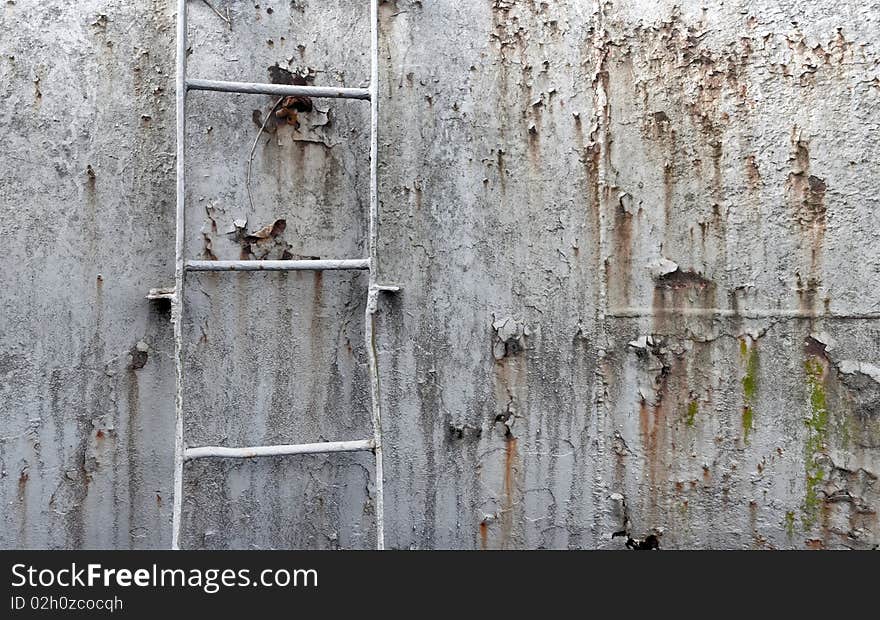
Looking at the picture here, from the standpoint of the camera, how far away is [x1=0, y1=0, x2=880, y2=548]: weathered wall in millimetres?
1768

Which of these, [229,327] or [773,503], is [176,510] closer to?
[229,327]

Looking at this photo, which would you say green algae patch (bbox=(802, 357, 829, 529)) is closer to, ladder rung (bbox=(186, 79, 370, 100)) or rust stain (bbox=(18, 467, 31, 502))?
ladder rung (bbox=(186, 79, 370, 100))

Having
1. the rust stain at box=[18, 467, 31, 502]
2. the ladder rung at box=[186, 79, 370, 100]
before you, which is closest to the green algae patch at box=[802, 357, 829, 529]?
the ladder rung at box=[186, 79, 370, 100]


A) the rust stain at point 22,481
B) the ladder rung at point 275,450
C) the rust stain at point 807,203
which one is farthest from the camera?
the rust stain at point 807,203

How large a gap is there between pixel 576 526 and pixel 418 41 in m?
1.51

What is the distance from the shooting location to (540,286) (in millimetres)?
1854

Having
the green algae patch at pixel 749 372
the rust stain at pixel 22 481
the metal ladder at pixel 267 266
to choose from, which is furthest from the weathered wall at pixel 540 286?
the rust stain at pixel 22 481

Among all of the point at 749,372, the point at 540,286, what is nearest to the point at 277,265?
the point at 540,286

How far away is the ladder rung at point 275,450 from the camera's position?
1.61 metres

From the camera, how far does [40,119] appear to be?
170 centimetres

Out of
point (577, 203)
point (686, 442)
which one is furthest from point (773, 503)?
point (577, 203)

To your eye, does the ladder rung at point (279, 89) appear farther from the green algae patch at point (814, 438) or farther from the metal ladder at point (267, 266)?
the green algae patch at point (814, 438)

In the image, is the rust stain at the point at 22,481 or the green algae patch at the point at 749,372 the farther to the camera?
the green algae patch at the point at 749,372

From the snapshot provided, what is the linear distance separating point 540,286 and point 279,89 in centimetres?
91
